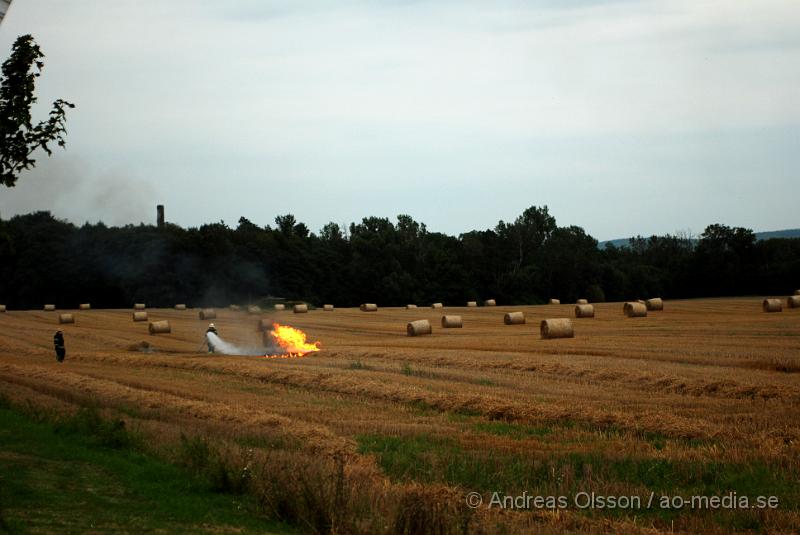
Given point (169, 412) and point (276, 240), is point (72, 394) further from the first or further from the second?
point (276, 240)

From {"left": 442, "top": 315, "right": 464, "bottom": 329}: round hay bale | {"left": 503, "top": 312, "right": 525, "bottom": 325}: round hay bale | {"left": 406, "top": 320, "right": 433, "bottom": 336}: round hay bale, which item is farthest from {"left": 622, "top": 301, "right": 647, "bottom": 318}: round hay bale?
{"left": 406, "top": 320, "right": 433, "bottom": 336}: round hay bale

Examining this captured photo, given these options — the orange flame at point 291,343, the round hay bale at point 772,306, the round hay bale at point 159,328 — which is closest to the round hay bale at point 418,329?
the orange flame at point 291,343

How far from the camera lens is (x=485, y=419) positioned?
1806 centimetres

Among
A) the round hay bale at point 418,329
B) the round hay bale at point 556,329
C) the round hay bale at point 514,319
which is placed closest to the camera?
the round hay bale at point 556,329

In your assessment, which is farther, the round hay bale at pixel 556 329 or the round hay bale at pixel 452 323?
the round hay bale at pixel 452 323

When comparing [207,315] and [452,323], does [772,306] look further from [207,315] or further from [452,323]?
[207,315]

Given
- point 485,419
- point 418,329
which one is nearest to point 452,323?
point 418,329

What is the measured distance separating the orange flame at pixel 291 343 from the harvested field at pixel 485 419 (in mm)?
1346

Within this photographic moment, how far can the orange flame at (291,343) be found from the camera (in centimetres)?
3832

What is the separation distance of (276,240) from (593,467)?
9950 cm

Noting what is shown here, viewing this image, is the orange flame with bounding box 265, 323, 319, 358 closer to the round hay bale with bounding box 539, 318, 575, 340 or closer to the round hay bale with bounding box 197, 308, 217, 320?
the round hay bale with bounding box 539, 318, 575, 340

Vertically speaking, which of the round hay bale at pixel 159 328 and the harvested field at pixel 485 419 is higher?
the round hay bale at pixel 159 328

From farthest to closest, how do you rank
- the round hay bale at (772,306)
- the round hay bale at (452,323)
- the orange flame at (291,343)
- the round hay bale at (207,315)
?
the round hay bale at (207,315), the round hay bale at (452,323), the round hay bale at (772,306), the orange flame at (291,343)

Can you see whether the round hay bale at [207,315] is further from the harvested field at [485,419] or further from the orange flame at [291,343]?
the harvested field at [485,419]
